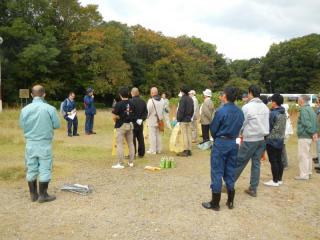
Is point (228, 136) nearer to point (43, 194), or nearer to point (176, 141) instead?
point (43, 194)

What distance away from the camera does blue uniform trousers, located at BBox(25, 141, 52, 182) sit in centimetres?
623

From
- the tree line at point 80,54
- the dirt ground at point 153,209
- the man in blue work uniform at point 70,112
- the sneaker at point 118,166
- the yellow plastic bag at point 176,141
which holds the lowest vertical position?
the dirt ground at point 153,209

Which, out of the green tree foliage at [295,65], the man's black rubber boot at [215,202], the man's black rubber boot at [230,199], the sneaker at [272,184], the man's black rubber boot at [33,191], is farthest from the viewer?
the green tree foliage at [295,65]

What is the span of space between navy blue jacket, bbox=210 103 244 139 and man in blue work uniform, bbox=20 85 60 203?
255 cm

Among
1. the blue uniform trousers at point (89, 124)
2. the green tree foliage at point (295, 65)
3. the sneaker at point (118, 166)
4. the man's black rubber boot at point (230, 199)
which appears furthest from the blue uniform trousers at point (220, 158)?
the green tree foliage at point (295, 65)

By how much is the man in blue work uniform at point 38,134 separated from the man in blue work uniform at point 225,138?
2564 millimetres

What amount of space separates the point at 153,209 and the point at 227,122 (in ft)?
5.74

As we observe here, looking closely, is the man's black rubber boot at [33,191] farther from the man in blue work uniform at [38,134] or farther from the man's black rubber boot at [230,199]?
the man's black rubber boot at [230,199]

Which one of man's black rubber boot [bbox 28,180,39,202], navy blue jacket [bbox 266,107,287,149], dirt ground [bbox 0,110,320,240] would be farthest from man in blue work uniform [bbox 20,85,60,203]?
navy blue jacket [bbox 266,107,287,149]

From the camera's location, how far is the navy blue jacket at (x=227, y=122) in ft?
19.4

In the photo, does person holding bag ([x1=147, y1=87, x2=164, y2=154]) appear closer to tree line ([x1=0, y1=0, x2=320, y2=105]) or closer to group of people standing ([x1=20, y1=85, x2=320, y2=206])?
group of people standing ([x1=20, y1=85, x2=320, y2=206])

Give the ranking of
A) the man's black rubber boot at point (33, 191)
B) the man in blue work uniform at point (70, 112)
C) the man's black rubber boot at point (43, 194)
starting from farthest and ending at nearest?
the man in blue work uniform at point (70, 112), the man's black rubber boot at point (33, 191), the man's black rubber boot at point (43, 194)

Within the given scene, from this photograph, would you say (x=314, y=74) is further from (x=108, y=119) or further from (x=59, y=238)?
(x=59, y=238)

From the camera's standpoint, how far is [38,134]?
6.24 m
